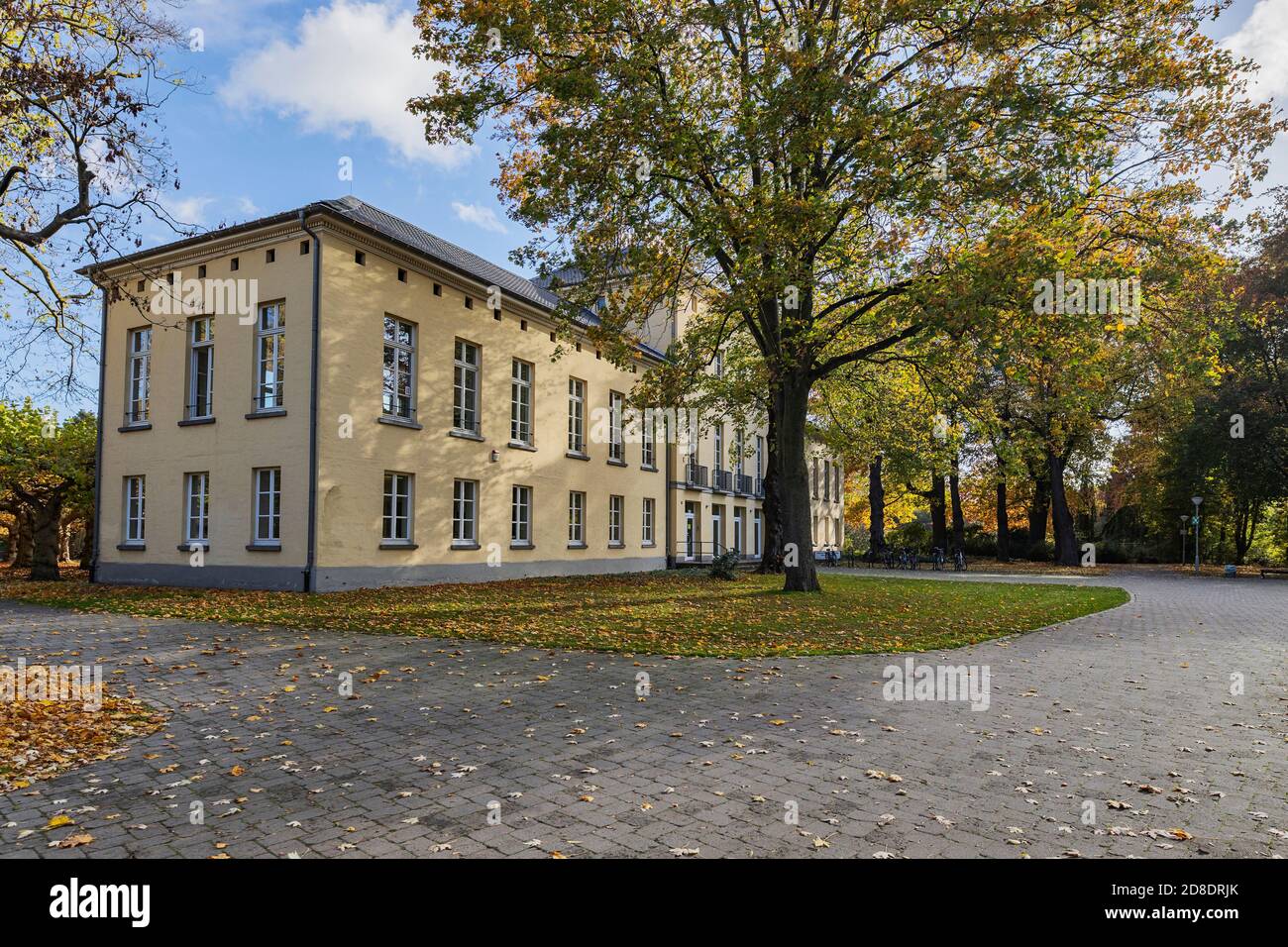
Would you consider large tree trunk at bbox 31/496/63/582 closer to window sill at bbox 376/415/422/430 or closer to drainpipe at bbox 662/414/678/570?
window sill at bbox 376/415/422/430

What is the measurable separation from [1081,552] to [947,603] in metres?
29.9

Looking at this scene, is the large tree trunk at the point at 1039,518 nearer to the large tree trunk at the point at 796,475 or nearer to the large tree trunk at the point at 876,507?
the large tree trunk at the point at 876,507

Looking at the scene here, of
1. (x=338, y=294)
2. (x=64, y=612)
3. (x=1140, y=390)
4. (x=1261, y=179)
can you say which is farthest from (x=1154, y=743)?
(x=1140, y=390)

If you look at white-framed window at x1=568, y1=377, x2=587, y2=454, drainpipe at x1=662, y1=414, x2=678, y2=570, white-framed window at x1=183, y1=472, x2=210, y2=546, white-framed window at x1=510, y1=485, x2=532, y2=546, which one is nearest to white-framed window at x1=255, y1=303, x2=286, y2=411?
white-framed window at x1=183, y1=472, x2=210, y2=546

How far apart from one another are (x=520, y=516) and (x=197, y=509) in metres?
8.18

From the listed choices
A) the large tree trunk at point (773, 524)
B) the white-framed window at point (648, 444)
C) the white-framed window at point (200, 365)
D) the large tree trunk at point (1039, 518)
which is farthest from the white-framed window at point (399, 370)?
the large tree trunk at point (1039, 518)

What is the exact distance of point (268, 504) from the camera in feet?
55.2

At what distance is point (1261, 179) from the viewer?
46.6 feet

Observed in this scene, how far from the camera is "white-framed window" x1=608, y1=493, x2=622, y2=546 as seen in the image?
89.8 ft

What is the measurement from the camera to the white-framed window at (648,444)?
2844 centimetres

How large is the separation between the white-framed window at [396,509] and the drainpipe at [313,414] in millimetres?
1833

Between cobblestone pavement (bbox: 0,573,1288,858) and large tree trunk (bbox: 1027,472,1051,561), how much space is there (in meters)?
39.7

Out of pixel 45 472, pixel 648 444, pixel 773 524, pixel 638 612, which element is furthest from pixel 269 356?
pixel 773 524
